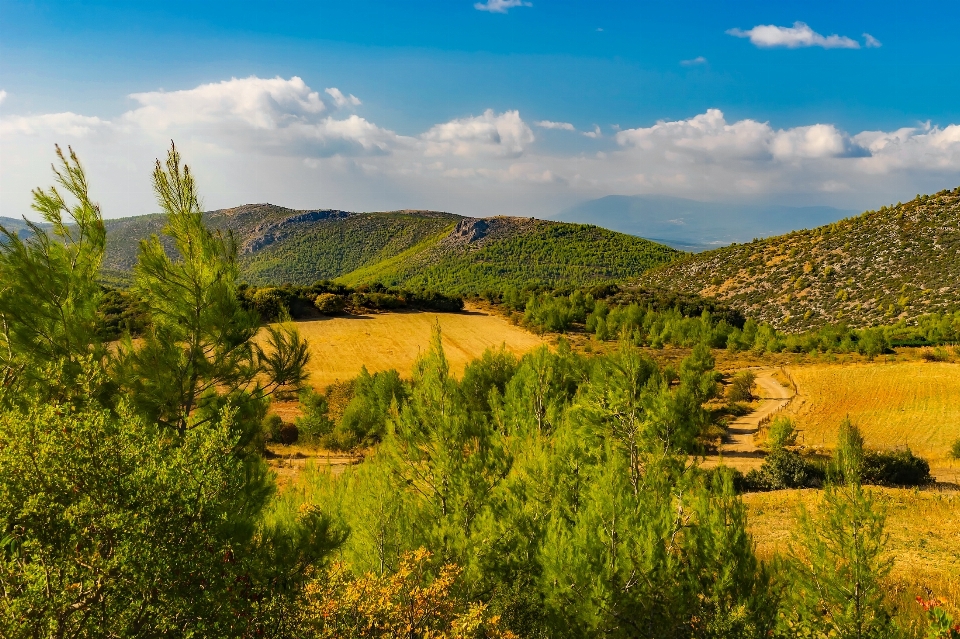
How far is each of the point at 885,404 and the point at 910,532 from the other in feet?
82.6

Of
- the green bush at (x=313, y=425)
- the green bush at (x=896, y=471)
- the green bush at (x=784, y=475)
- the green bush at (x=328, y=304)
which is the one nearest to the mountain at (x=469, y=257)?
the green bush at (x=328, y=304)

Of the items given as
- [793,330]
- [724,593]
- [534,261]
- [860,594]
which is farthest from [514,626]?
[534,261]

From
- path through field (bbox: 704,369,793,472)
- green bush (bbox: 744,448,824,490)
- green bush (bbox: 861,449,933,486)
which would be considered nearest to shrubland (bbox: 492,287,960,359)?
path through field (bbox: 704,369,793,472)

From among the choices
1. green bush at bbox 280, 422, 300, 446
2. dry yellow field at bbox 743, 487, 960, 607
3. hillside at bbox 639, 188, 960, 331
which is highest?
hillside at bbox 639, 188, 960, 331

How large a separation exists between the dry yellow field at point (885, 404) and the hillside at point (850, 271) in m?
24.9

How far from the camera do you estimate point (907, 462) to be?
25875mm

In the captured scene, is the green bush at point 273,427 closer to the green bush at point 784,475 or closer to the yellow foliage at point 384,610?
the yellow foliage at point 384,610

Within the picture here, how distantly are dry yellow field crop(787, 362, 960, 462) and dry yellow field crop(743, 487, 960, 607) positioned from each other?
10.4 metres

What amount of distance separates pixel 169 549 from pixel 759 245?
107689 millimetres

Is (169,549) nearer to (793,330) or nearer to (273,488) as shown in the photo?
(273,488)

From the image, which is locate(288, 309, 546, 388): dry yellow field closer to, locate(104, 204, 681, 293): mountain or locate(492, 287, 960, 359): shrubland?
locate(492, 287, 960, 359): shrubland

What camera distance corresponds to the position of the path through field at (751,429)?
3038 cm

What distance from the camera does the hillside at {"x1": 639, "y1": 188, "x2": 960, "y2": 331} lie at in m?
64.9

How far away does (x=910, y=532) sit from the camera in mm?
17688
